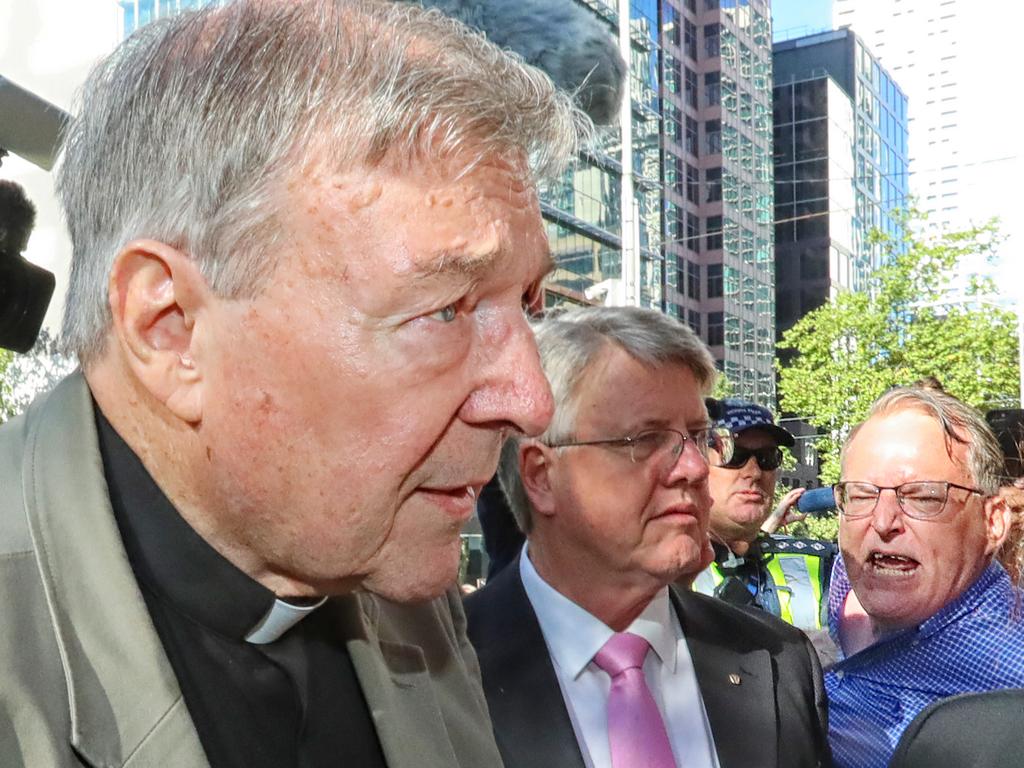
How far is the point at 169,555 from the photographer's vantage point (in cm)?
131

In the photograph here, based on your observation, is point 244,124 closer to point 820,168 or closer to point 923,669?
point 923,669

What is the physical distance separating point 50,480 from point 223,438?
0.18 metres

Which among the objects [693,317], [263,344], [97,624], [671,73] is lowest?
[693,317]

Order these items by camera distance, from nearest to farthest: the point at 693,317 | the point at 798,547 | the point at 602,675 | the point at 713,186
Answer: the point at 602,675 → the point at 798,547 → the point at 693,317 → the point at 713,186

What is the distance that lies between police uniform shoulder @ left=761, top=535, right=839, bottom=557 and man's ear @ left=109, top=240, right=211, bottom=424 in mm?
3758

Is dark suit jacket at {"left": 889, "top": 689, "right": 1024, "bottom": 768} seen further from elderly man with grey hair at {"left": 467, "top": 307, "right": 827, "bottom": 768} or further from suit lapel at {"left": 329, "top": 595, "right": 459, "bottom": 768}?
suit lapel at {"left": 329, "top": 595, "right": 459, "bottom": 768}

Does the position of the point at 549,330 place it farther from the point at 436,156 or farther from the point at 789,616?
the point at 789,616

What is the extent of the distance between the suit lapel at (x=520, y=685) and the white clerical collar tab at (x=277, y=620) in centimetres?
94

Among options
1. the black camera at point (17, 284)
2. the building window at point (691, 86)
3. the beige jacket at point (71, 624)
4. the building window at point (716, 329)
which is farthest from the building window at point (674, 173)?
the beige jacket at point (71, 624)

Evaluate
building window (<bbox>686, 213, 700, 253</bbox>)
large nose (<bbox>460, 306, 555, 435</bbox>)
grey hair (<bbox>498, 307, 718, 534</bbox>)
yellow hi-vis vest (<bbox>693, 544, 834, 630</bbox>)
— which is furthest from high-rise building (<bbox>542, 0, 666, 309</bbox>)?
building window (<bbox>686, 213, 700, 253</bbox>)

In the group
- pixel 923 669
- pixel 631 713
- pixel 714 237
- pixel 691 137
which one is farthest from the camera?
pixel 714 237

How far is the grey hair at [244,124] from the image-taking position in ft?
4.05

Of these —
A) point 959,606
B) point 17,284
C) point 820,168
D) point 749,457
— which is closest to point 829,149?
point 820,168

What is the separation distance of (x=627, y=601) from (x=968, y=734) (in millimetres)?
841
